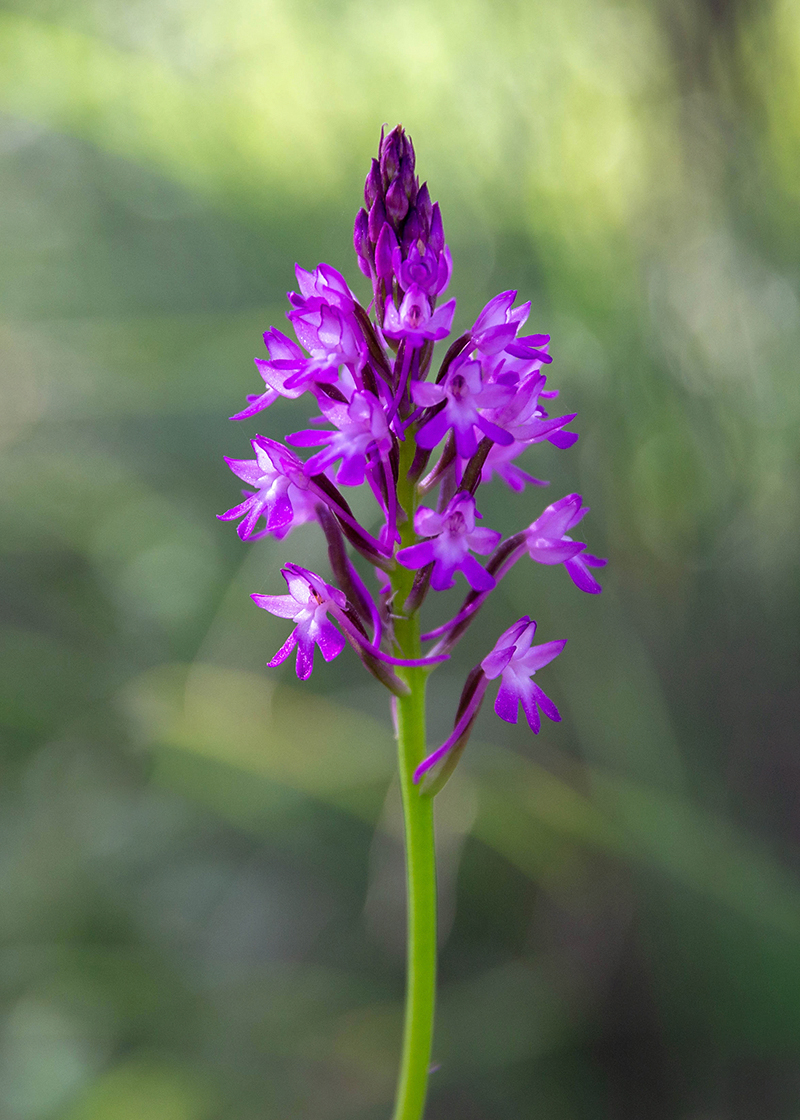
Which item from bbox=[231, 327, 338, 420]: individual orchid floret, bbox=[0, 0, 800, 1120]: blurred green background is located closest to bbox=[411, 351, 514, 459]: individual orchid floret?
bbox=[231, 327, 338, 420]: individual orchid floret

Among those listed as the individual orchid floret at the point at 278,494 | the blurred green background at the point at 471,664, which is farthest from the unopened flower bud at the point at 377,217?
the blurred green background at the point at 471,664

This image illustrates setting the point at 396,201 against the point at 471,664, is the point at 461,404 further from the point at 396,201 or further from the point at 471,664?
the point at 471,664

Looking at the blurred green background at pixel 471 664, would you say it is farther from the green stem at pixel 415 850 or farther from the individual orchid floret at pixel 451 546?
the individual orchid floret at pixel 451 546

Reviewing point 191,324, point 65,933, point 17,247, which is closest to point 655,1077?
point 65,933

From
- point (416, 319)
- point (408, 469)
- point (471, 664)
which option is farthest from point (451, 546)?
point (471, 664)

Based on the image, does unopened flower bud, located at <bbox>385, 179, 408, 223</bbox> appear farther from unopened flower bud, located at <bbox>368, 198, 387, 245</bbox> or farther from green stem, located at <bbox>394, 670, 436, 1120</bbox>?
green stem, located at <bbox>394, 670, 436, 1120</bbox>

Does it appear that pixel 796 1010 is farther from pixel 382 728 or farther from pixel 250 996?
pixel 250 996
